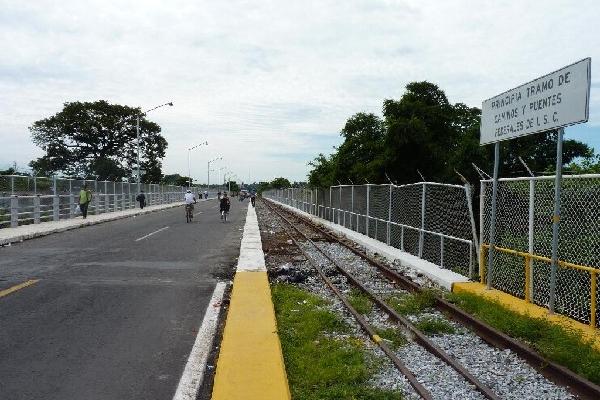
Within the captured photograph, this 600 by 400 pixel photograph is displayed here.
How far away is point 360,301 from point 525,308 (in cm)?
252

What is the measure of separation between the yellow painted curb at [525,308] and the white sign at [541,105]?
8.46ft

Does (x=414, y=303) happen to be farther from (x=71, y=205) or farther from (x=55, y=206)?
(x=71, y=205)

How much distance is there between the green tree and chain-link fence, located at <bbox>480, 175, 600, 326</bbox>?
2564 inches

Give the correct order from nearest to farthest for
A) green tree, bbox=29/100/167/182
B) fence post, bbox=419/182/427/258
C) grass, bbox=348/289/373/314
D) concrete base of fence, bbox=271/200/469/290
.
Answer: grass, bbox=348/289/373/314, concrete base of fence, bbox=271/200/469/290, fence post, bbox=419/182/427/258, green tree, bbox=29/100/167/182

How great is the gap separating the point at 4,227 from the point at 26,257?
10.2m

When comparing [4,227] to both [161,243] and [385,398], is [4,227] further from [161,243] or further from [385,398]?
[385,398]

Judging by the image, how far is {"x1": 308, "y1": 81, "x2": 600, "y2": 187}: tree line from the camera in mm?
27203

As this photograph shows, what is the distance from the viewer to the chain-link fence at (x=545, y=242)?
794 cm

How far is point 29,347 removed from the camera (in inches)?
234

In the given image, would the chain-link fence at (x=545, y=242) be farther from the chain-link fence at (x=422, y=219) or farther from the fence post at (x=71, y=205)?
the fence post at (x=71, y=205)

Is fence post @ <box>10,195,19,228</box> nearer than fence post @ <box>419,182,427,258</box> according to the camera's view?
No

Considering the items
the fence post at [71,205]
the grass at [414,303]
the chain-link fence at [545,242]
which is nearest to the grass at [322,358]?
the grass at [414,303]

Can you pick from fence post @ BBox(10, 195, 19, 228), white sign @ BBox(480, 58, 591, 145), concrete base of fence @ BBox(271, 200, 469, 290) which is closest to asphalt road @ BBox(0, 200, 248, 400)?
concrete base of fence @ BBox(271, 200, 469, 290)

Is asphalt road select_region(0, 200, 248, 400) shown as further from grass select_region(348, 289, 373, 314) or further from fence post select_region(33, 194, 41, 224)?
fence post select_region(33, 194, 41, 224)
